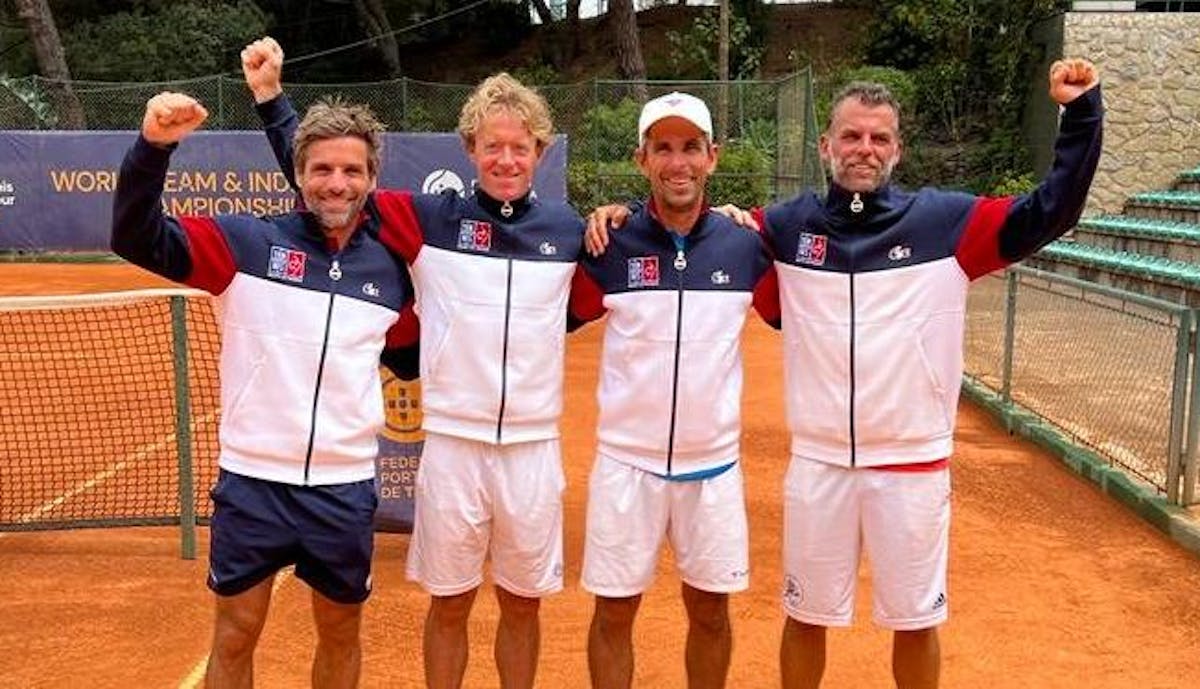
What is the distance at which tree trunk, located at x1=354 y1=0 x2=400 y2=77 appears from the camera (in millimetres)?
37000

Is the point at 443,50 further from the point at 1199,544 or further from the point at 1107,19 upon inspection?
the point at 1199,544

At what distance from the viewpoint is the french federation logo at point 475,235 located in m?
3.72

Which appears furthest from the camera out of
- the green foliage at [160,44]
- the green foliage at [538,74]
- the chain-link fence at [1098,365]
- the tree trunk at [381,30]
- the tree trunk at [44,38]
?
the tree trunk at [381,30]

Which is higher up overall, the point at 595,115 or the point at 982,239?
the point at 595,115

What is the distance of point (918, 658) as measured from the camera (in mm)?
3781

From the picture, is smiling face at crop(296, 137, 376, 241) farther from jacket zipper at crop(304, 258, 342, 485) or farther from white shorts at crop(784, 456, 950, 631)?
white shorts at crop(784, 456, 950, 631)

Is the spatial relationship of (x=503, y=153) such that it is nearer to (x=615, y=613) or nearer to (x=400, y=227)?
(x=400, y=227)

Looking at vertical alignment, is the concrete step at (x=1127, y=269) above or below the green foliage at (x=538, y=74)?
below

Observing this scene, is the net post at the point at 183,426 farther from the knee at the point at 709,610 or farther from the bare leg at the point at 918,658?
the bare leg at the point at 918,658

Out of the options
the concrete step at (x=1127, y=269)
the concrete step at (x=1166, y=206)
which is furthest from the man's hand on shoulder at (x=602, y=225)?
the concrete step at (x=1166, y=206)

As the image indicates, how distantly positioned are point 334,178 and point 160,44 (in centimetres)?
3216

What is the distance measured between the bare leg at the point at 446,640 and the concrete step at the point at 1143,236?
13.4 m

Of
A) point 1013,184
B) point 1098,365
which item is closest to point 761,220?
point 1098,365

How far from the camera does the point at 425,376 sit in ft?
12.3
